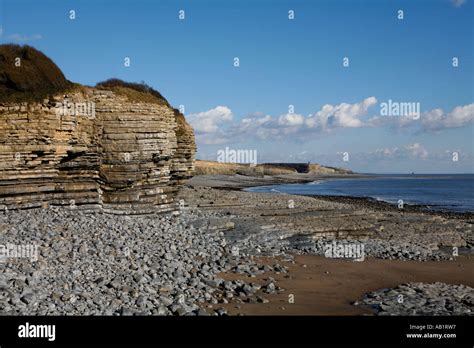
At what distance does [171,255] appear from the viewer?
17.6 m

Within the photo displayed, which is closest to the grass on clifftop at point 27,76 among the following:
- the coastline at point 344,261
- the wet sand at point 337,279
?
the coastline at point 344,261

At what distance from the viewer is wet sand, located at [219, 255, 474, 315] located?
13211mm

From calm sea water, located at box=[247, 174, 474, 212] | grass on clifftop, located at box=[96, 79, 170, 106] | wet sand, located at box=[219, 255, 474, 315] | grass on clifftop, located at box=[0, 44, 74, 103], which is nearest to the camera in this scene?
wet sand, located at box=[219, 255, 474, 315]

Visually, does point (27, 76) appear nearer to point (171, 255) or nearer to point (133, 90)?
point (133, 90)

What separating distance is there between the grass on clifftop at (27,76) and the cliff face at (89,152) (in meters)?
0.58

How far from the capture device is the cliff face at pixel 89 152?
21.9 meters

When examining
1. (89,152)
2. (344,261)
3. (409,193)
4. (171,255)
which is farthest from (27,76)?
(409,193)

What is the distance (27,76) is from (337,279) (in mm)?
18200

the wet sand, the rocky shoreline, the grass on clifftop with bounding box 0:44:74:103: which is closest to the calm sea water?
the rocky shoreline

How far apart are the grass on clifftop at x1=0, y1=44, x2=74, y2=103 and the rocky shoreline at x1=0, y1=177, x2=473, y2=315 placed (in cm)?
594

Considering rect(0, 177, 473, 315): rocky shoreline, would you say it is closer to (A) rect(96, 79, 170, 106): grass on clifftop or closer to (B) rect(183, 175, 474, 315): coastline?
(B) rect(183, 175, 474, 315): coastline
